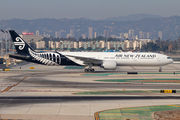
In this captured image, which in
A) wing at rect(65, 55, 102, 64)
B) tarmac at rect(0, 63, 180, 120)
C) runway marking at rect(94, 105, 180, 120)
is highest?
wing at rect(65, 55, 102, 64)

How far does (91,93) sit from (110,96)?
2.38 metres

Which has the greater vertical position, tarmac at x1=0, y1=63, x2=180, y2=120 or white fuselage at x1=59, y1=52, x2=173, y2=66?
white fuselage at x1=59, y1=52, x2=173, y2=66

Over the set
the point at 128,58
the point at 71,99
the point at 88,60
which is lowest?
the point at 71,99

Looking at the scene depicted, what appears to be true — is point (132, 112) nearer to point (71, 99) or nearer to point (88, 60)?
point (71, 99)

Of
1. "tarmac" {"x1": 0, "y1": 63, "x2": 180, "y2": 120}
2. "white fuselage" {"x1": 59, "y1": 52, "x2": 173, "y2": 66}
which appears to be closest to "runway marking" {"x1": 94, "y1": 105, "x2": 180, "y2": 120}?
"tarmac" {"x1": 0, "y1": 63, "x2": 180, "y2": 120}

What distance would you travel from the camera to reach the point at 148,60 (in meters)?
44.9

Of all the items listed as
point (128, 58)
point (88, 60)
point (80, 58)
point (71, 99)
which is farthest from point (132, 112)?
point (128, 58)

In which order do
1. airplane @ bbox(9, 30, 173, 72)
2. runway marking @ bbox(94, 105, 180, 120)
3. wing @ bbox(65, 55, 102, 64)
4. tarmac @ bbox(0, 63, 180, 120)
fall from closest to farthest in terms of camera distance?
runway marking @ bbox(94, 105, 180, 120)
tarmac @ bbox(0, 63, 180, 120)
wing @ bbox(65, 55, 102, 64)
airplane @ bbox(9, 30, 173, 72)

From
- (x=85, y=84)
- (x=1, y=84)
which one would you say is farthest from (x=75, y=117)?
(x=1, y=84)

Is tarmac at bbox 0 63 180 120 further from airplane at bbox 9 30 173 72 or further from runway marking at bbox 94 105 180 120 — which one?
airplane at bbox 9 30 173 72

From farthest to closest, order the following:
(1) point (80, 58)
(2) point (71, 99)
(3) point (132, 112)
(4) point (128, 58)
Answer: (4) point (128, 58)
(1) point (80, 58)
(2) point (71, 99)
(3) point (132, 112)

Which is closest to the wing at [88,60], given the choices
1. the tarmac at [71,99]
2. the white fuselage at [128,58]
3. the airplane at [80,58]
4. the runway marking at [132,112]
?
the airplane at [80,58]

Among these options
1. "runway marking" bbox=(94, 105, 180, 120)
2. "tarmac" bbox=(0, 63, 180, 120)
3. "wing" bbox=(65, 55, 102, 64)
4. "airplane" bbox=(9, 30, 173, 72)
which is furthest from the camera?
"airplane" bbox=(9, 30, 173, 72)

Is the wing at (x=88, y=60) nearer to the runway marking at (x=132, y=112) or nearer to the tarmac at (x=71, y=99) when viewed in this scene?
the tarmac at (x=71, y=99)
